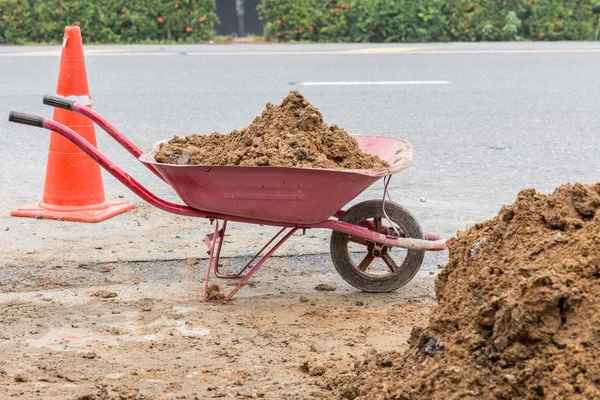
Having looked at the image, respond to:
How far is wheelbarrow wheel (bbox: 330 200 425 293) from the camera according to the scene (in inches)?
162

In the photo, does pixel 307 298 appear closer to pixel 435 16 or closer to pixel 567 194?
pixel 567 194

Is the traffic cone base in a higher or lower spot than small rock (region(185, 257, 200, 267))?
higher

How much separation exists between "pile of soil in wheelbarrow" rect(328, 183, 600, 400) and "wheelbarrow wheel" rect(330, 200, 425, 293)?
1.02 meters

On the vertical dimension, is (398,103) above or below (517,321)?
below

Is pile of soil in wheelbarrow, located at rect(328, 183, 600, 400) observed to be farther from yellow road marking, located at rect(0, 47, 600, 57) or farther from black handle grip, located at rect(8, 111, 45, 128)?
yellow road marking, located at rect(0, 47, 600, 57)

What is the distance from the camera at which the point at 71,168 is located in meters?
5.23

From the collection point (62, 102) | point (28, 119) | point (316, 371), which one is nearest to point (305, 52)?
point (62, 102)

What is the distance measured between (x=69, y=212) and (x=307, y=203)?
1952mm

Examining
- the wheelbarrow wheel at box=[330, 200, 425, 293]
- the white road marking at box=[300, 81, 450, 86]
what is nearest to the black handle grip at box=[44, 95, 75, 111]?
the wheelbarrow wheel at box=[330, 200, 425, 293]

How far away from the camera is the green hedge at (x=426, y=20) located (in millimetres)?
14117

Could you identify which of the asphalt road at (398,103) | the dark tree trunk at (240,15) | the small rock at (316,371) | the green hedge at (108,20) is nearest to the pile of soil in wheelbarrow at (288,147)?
the small rock at (316,371)

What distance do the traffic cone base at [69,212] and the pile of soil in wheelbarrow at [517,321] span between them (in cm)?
252

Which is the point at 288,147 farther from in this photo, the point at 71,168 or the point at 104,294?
the point at 71,168

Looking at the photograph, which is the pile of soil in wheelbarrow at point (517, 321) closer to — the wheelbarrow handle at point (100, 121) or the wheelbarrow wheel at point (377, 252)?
the wheelbarrow wheel at point (377, 252)
